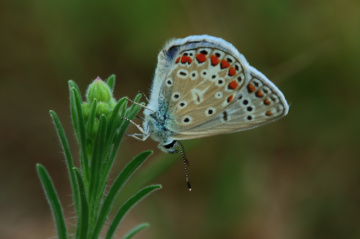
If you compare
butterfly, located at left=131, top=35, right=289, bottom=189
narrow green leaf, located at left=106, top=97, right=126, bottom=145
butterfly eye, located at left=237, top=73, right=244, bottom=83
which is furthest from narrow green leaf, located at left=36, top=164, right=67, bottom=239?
butterfly eye, located at left=237, top=73, right=244, bottom=83

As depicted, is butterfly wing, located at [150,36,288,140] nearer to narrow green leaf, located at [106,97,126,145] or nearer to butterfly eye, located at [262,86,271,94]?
butterfly eye, located at [262,86,271,94]

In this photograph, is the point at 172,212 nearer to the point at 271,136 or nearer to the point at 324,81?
the point at 271,136

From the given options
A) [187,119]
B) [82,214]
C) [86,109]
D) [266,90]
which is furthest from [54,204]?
[266,90]

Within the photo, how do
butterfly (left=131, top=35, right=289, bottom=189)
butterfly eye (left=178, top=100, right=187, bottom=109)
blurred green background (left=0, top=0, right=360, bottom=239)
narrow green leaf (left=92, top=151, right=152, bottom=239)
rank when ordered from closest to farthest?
narrow green leaf (left=92, top=151, right=152, bottom=239) → butterfly (left=131, top=35, right=289, bottom=189) → butterfly eye (left=178, top=100, right=187, bottom=109) → blurred green background (left=0, top=0, right=360, bottom=239)

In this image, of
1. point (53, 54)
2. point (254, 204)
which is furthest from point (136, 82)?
point (254, 204)

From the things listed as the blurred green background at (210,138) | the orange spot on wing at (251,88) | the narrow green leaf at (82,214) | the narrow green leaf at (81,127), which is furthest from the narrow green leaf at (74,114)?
the blurred green background at (210,138)

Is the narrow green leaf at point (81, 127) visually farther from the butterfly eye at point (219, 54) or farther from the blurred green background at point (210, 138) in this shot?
the blurred green background at point (210, 138)

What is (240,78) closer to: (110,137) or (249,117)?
(249,117)
